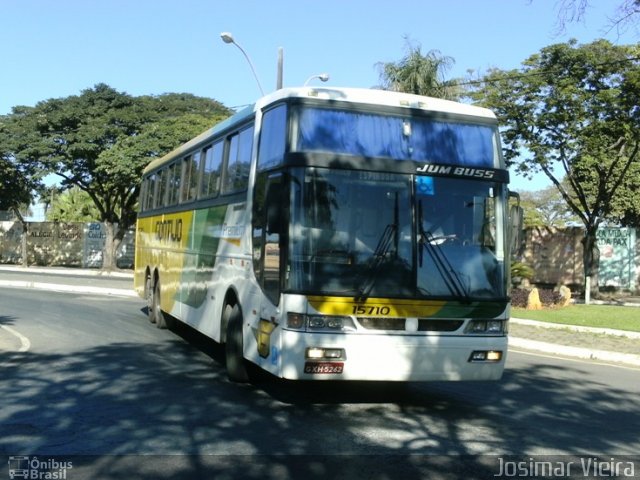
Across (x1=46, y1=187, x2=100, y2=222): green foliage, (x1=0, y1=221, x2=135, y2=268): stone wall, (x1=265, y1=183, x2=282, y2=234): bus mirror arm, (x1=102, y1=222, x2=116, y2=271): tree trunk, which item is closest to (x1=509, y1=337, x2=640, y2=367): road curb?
(x1=265, y1=183, x2=282, y2=234): bus mirror arm

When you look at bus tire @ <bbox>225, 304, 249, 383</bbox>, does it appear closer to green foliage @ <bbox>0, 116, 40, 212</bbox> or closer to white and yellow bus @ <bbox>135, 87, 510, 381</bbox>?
white and yellow bus @ <bbox>135, 87, 510, 381</bbox>

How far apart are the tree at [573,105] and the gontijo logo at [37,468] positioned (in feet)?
68.0

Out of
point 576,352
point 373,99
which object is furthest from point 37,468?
point 576,352

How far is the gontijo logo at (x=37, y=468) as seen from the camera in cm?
480

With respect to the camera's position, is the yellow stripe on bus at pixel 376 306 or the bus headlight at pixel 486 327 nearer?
the yellow stripe on bus at pixel 376 306

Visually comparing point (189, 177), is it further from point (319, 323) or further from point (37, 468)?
point (37, 468)

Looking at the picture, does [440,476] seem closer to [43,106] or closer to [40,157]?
[40,157]

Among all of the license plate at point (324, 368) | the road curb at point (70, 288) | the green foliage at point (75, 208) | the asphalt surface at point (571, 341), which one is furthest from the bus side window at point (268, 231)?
the green foliage at point (75, 208)

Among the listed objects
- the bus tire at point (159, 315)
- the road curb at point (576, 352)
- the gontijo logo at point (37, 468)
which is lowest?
the road curb at point (576, 352)

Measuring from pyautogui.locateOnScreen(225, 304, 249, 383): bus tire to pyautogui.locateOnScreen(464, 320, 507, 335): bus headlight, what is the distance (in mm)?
2713

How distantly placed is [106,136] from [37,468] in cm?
3021

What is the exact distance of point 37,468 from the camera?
4.95 metres

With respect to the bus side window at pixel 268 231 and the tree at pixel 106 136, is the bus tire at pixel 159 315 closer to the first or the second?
the bus side window at pixel 268 231

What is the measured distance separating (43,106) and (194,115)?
8633 mm
